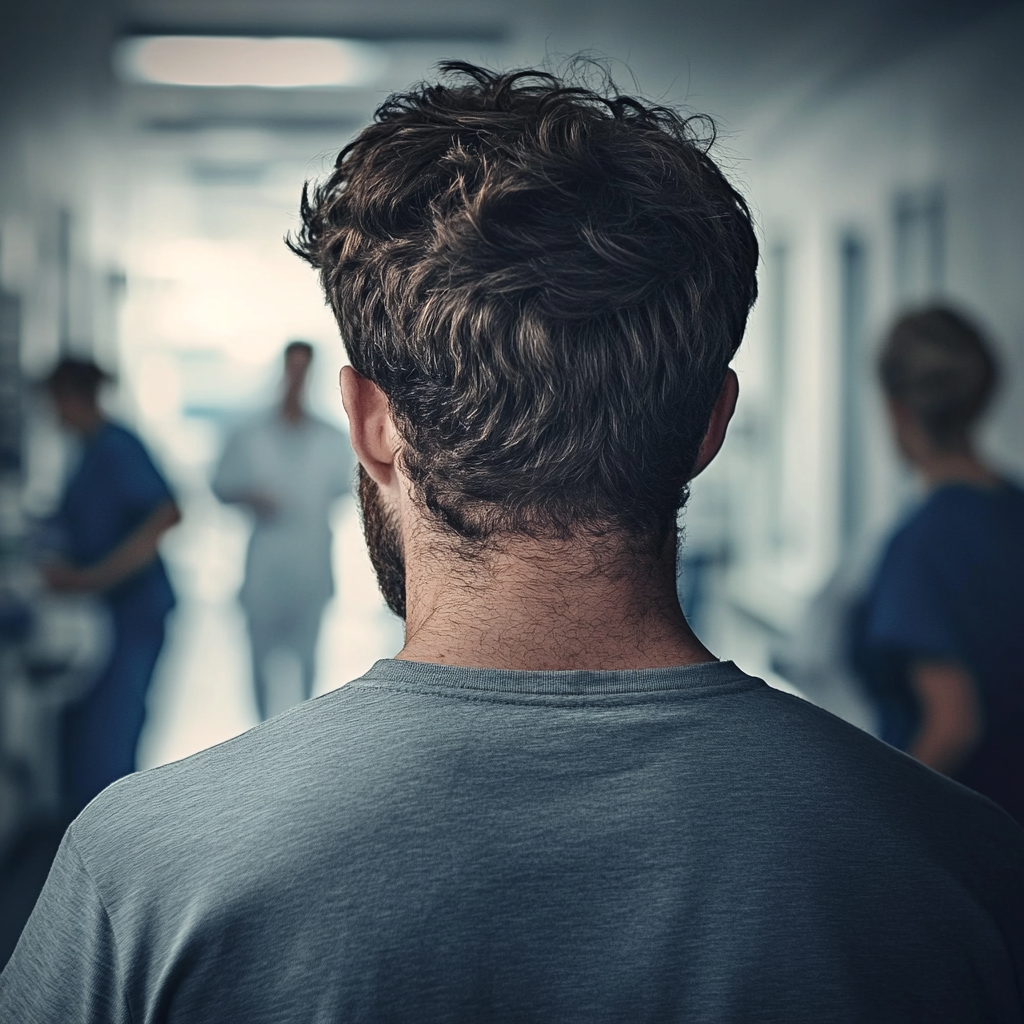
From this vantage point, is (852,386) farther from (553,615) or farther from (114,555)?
(553,615)

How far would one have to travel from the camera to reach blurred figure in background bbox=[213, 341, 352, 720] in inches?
111

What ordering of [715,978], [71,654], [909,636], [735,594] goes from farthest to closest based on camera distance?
[735,594]
[71,654]
[909,636]
[715,978]

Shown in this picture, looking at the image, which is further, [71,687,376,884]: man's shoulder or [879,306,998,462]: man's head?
[879,306,998,462]: man's head

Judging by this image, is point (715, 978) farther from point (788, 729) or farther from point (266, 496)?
A: point (266, 496)

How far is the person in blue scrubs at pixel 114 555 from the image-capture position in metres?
2.30

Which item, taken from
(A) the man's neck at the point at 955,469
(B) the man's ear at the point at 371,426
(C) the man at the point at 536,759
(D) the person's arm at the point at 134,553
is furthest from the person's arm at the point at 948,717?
(D) the person's arm at the point at 134,553

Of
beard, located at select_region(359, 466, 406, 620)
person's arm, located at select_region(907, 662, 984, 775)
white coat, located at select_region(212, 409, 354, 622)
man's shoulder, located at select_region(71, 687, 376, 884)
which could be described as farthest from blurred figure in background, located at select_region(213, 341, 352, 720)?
man's shoulder, located at select_region(71, 687, 376, 884)

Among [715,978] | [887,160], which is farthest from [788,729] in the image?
[887,160]

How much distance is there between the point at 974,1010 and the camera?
0.45 metres

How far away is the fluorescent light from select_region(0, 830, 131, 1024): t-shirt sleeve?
2.74m

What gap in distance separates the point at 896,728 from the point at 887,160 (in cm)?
234

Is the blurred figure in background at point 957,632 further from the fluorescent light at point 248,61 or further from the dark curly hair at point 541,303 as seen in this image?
the fluorescent light at point 248,61

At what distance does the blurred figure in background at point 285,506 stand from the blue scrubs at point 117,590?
1.55 ft

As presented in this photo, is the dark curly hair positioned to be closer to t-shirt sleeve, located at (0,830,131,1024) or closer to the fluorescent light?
t-shirt sleeve, located at (0,830,131,1024)
